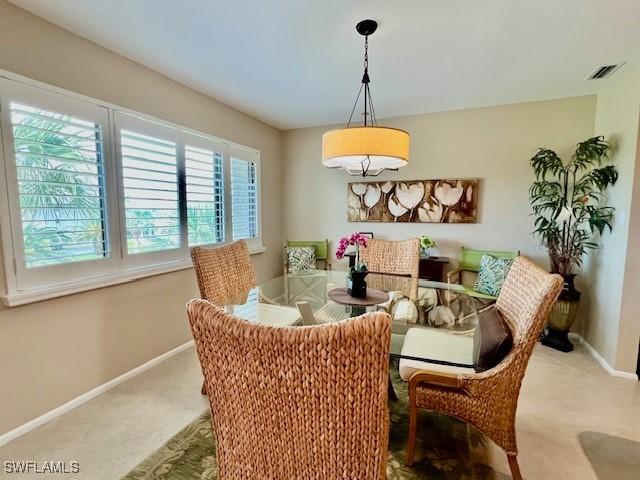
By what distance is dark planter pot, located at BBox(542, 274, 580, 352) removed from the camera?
290cm

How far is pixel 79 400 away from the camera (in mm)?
2141

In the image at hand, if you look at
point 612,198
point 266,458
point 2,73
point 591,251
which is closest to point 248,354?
point 266,458

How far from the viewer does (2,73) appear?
1.72 meters

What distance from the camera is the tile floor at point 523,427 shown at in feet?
5.40

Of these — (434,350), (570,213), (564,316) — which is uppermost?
(570,213)

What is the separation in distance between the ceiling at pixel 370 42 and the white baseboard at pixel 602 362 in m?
2.45

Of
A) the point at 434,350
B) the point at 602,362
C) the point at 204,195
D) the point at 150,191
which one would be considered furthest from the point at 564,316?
the point at 150,191

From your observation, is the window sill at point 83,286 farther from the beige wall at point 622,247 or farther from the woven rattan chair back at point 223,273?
the beige wall at point 622,247

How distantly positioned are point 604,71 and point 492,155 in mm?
1104

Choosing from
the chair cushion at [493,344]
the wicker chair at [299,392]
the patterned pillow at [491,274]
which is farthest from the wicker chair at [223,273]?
the patterned pillow at [491,274]

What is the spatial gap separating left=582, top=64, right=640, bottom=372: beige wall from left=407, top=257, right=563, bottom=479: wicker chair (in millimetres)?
1627

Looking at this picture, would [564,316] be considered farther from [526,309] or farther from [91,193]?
[91,193]

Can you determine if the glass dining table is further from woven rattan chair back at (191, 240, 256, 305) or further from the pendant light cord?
the pendant light cord

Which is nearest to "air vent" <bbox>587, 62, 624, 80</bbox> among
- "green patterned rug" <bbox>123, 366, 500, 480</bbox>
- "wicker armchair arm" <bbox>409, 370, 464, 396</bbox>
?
"wicker armchair arm" <bbox>409, 370, 464, 396</bbox>
